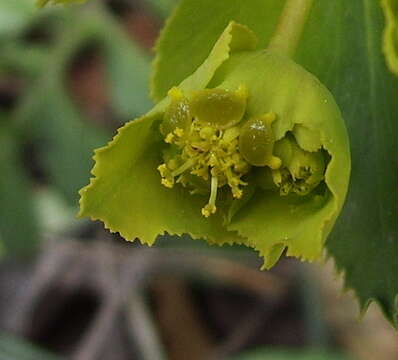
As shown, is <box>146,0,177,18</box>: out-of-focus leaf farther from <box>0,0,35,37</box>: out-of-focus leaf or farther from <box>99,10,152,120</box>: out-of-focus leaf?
<box>0,0,35,37</box>: out-of-focus leaf

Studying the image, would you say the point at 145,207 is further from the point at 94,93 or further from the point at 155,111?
the point at 94,93

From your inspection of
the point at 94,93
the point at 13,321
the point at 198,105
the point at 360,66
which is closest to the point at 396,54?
the point at 198,105

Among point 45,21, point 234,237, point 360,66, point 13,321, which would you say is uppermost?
point 360,66

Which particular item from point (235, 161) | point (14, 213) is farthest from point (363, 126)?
point (14, 213)

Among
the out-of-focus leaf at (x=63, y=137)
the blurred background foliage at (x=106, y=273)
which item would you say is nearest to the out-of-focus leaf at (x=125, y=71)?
the blurred background foliage at (x=106, y=273)

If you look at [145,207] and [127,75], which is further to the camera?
[127,75]

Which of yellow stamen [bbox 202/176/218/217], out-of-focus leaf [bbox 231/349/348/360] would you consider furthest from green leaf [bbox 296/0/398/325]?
out-of-focus leaf [bbox 231/349/348/360]
